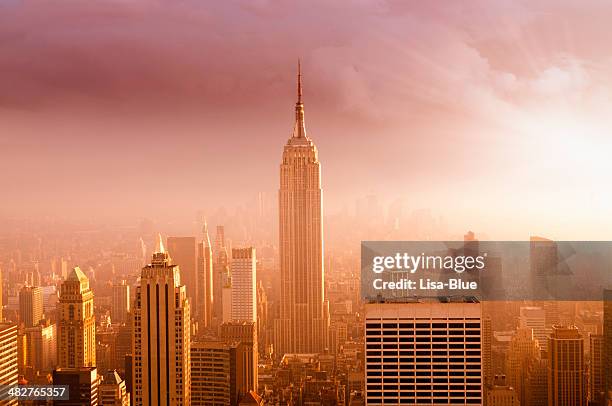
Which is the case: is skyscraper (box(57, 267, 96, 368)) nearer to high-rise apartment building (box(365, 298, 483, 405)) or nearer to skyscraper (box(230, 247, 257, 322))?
skyscraper (box(230, 247, 257, 322))

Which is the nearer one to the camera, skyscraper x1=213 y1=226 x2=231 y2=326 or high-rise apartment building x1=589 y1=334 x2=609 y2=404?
high-rise apartment building x1=589 y1=334 x2=609 y2=404

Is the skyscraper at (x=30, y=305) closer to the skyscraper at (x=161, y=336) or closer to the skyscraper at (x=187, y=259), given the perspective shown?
the skyscraper at (x=161, y=336)

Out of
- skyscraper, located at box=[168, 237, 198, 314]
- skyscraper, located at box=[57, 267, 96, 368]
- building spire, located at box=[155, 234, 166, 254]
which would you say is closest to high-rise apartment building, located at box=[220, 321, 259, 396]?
skyscraper, located at box=[168, 237, 198, 314]

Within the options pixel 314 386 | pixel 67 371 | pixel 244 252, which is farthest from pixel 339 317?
pixel 67 371

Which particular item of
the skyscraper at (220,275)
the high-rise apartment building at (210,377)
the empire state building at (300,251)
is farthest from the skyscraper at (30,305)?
the empire state building at (300,251)

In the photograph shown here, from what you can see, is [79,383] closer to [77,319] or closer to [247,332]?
[77,319]
